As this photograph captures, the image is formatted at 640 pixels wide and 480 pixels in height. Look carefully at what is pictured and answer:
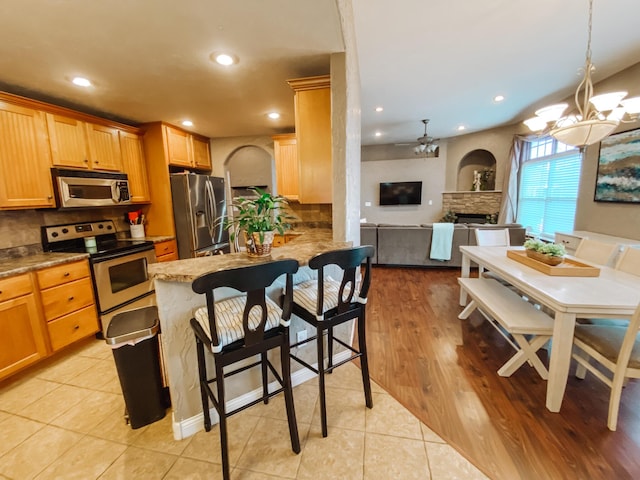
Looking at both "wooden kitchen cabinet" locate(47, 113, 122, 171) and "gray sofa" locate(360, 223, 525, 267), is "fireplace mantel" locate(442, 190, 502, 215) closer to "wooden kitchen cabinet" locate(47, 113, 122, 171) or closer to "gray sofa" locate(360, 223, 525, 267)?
"gray sofa" locate(360, 223, 525, 267)

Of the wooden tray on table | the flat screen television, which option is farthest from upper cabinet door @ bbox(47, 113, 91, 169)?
the flat screen television

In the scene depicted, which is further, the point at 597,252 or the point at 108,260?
the point at 108,260

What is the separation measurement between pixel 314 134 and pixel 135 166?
266 cm

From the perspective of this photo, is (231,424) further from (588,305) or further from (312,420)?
(588,305)

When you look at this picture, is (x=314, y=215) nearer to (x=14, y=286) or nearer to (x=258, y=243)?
(x=258, y=243)

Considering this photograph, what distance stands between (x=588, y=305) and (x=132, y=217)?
4.48 m

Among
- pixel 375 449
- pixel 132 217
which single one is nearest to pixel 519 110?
pixel 375 449

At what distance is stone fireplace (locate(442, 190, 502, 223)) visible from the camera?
245 inches

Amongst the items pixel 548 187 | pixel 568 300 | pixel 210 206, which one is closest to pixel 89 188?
pixel 210 206

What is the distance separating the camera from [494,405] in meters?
1.67

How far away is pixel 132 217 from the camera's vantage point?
341 cm

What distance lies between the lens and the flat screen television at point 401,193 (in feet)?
23.4

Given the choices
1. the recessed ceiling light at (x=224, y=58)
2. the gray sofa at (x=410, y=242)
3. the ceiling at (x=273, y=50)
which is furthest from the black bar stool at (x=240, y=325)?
the gray sofa at (x=410, y=242)

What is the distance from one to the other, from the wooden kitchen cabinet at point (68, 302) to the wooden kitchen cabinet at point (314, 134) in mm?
2188
